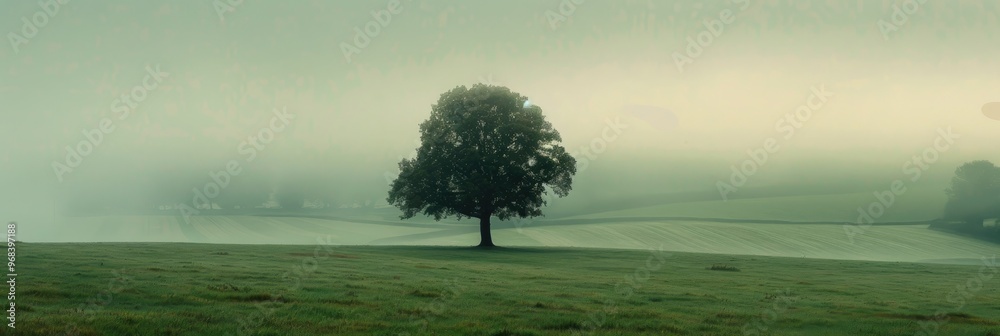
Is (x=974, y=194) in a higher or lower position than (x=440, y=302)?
higher

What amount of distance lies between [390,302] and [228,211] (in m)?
183

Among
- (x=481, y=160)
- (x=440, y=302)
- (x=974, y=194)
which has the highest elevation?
(x=481, y=160)

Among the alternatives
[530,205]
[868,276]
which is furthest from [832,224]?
[868,276]

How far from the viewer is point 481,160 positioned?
7450cm

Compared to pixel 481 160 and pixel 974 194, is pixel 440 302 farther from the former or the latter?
pixel 974 194

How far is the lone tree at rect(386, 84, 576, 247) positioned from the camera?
245 feet

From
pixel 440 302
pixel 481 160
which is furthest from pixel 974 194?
pixel 440 302

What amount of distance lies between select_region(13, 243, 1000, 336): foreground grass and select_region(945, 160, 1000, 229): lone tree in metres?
120

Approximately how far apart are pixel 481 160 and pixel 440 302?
49307 mm

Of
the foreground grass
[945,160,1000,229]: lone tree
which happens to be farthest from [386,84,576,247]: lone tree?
[945,160,1000,229]: lone tree

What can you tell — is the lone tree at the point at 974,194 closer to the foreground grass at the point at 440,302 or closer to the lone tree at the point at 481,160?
the lone tree at the point at 481,160

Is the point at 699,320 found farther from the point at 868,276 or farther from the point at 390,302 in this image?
the point at 868,276

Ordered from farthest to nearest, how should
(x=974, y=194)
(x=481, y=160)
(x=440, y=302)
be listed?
(x=974, y=194)
(x=481, y=160)
(x=440, y=302)

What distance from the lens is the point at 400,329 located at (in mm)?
19297
